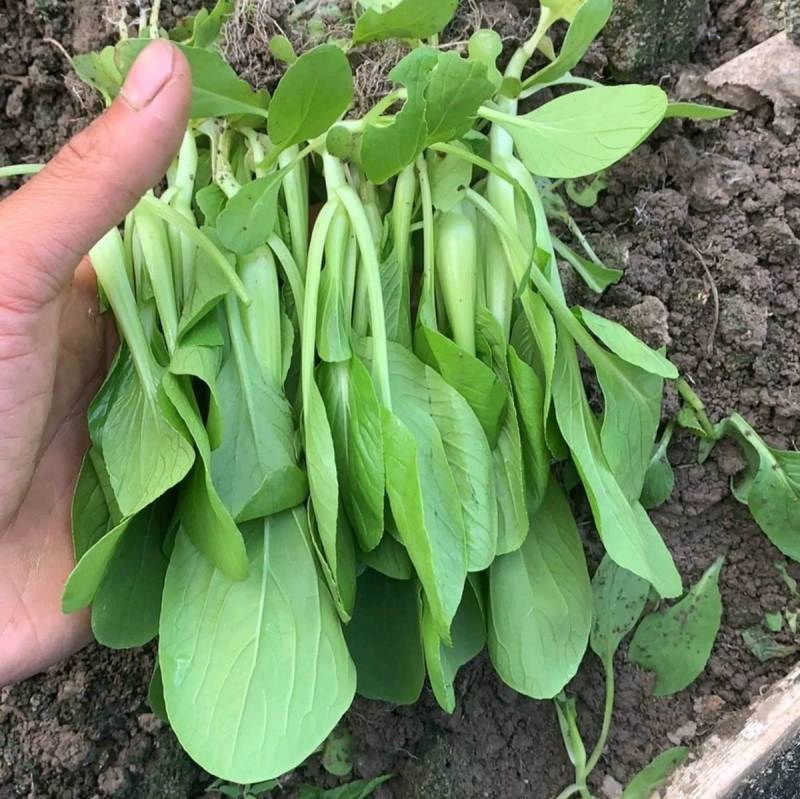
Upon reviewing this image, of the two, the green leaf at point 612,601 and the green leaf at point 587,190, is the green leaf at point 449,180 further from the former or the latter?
the green leaf at point 612,601

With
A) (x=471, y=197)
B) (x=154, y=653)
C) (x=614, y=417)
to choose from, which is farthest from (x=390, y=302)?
(x=154, y=653)

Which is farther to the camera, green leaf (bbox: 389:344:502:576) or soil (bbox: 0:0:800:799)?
soil (bbox: 0:0:800:799)

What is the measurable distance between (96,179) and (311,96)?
16 centimetres

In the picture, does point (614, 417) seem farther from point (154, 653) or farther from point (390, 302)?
point (154, 653)

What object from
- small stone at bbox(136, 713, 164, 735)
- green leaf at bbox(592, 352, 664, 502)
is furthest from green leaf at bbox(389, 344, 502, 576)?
small stone at bbox(136, 713, 164, 735)

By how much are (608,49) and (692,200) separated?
0.60 feet

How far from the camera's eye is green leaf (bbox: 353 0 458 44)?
2.12ft

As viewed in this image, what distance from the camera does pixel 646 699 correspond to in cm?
86

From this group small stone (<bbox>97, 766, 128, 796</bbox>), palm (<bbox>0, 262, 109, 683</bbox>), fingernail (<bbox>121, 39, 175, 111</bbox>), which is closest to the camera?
fingernail (<bbox>121, 39, 175, 111</bbox>)

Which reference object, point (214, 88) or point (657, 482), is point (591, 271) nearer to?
point (657, 482)

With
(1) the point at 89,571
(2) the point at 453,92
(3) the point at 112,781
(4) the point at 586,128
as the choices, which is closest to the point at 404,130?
(2) the point at 453,92

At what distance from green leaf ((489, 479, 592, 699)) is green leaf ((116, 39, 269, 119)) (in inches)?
17.1

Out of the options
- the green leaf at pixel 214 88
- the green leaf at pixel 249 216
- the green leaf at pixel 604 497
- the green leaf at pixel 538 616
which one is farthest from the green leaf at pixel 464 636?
the green leaf at pixel 214 88

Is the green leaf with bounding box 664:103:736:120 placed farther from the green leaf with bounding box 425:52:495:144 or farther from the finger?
the finger
